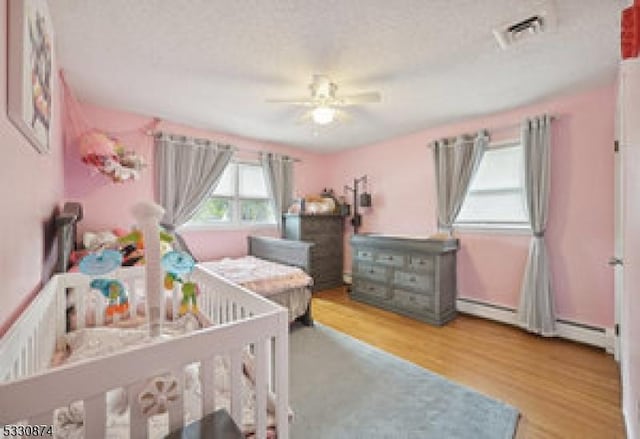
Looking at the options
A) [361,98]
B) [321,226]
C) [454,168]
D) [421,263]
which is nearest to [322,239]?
[321,226]

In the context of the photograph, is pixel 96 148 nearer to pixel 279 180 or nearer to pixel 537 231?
pixel 279 180

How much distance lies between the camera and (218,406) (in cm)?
95

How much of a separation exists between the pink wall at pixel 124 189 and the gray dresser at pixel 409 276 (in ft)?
6.13

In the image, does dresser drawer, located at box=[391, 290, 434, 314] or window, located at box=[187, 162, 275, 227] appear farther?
window, located at box=[187, 162, 275, 227]

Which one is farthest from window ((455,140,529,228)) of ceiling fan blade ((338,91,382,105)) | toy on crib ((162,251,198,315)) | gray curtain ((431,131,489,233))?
toy on crib ((162,251,198,315))

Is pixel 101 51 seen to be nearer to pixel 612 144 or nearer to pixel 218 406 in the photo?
pixel 218 406

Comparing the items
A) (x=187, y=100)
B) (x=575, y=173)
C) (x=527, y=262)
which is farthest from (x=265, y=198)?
(x=575, y=173)

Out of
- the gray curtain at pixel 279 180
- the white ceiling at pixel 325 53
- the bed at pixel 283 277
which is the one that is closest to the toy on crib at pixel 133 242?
the bed at pixel 283 277

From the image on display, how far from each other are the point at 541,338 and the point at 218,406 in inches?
118

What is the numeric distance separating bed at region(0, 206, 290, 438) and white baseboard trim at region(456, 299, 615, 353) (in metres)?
2.89

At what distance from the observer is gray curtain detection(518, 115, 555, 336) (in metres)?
2.59

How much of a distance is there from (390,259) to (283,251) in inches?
52.6

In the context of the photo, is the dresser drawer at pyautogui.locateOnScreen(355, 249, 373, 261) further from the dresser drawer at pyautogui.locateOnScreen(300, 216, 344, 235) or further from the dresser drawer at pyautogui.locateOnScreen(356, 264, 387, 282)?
the dresser drawer at pyautogui.locateOnScreen(300, 216, 344, 235)

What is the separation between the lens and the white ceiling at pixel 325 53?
4.88 feet
